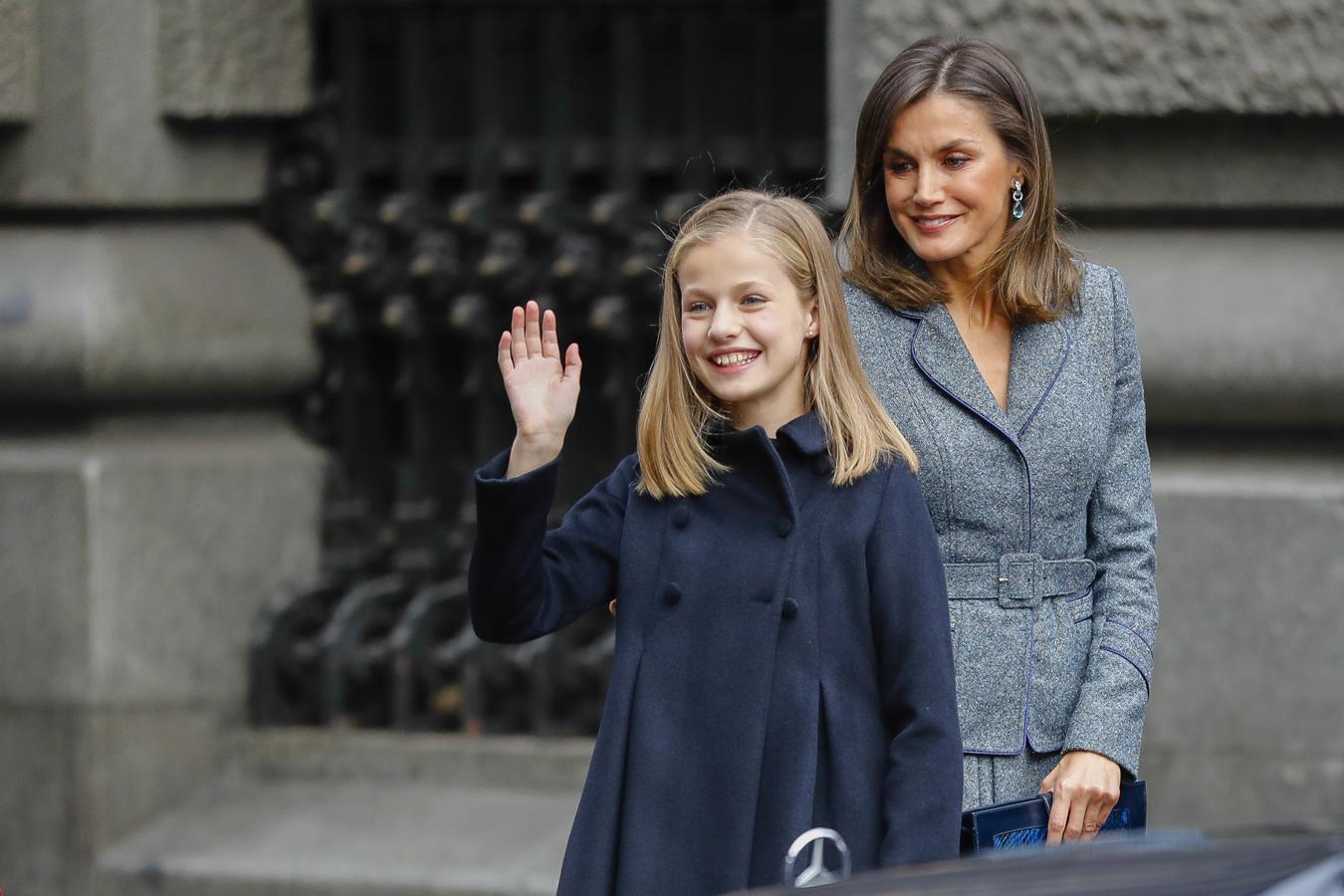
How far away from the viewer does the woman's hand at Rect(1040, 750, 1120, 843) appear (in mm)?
2408

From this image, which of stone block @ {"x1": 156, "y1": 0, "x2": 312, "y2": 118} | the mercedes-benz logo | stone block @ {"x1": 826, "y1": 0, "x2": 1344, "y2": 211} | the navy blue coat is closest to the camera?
the mercedes-benz logo

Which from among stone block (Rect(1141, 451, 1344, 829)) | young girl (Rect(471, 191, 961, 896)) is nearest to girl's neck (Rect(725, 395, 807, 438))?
young girl (Rect(471, 191, 961, 896))

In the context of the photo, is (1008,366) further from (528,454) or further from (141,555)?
(141,555)

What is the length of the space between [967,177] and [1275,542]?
1.73 metres

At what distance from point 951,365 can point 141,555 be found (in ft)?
8.37

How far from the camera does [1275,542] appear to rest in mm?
3945

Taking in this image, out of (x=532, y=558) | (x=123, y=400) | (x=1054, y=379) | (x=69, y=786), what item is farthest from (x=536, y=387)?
(x=69, y=786)

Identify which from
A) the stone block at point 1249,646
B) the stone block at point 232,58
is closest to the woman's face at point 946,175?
the stone block at point 1249,646

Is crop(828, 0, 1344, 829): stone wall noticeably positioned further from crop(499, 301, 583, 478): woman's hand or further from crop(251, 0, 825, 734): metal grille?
crop(499, 301, 583, 478): woman's hand

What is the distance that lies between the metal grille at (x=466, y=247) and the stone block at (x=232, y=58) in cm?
11

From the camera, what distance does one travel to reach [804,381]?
2514 mm

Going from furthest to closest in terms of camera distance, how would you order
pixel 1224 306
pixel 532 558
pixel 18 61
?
pixel 18 61 < pixel 1224 306 < pixel 532 558

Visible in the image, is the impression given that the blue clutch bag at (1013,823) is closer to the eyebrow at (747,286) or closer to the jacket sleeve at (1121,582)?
the jacket sleeve at (1121,582)

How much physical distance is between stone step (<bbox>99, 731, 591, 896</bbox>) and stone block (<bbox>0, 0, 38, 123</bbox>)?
1.56 meters
